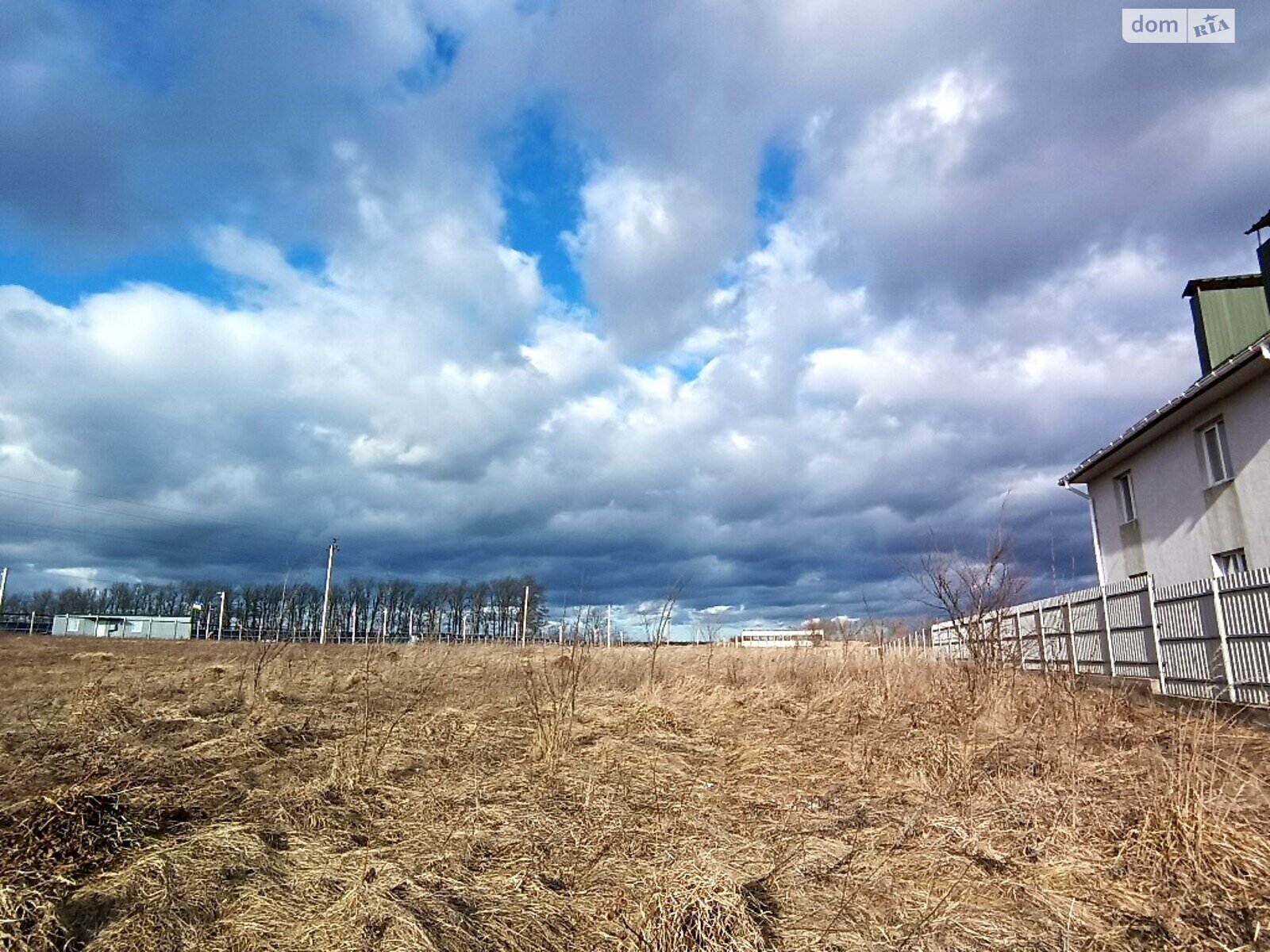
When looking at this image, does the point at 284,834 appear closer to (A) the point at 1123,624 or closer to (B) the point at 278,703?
(B) the point at 278,703

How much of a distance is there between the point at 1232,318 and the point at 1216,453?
4947mm

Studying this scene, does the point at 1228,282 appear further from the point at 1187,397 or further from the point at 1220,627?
the point at 1220,627

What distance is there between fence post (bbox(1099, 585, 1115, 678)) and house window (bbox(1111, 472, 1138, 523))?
5.80 metres

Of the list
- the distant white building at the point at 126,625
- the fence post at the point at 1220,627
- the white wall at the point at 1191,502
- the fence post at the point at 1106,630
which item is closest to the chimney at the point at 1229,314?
the white wall at the point at 1191,502

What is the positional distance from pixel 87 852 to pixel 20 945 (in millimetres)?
1020

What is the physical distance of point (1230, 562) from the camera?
1516 centimetres

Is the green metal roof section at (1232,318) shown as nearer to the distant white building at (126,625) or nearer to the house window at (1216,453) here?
the house window at (1216,453)

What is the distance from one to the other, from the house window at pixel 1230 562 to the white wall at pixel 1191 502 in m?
0.11

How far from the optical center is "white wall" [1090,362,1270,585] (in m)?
13.9

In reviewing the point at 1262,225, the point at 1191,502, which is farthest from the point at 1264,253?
the point at 1191,502

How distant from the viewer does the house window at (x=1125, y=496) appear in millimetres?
19383

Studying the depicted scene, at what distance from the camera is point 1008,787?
18.1 ft

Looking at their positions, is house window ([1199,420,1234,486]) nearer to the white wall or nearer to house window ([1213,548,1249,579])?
the white wall

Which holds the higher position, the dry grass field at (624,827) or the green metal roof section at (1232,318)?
the green metal roof section at (1232,318)
